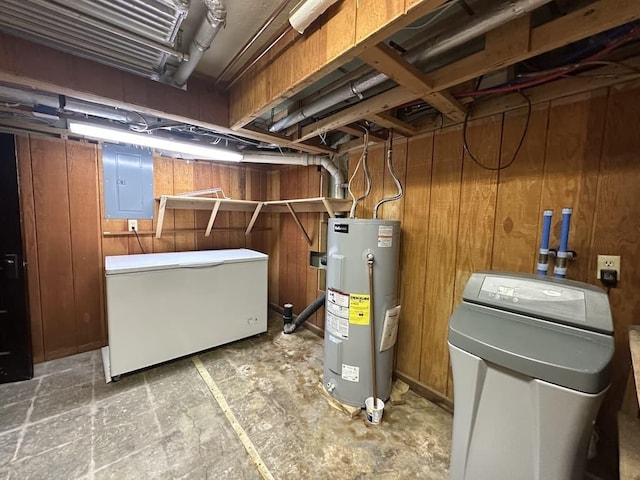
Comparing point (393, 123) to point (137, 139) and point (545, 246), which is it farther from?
point (137, 139)

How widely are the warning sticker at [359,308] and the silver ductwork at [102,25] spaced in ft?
5.50

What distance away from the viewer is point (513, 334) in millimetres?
961

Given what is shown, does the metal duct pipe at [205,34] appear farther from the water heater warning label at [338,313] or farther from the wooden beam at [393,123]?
the water heater warning label at [338,313]

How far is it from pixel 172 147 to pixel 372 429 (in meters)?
2.65

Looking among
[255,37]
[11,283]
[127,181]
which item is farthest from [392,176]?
[11,283]

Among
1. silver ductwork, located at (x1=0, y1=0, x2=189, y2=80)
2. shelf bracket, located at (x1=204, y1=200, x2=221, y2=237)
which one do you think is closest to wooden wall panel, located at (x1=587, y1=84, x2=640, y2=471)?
silver ductwork, located at (x1=0, y1=0, x2=189, y2=80)

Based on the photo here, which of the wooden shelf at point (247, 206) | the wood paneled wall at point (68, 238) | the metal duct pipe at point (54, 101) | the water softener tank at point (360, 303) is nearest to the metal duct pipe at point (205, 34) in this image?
the metal duct pipe at point (54, 101)

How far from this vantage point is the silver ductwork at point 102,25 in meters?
0.93

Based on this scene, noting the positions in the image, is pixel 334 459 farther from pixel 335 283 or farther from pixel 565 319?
pixel 565 319

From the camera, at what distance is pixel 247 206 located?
3.25m

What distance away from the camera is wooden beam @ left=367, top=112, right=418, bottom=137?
167cm

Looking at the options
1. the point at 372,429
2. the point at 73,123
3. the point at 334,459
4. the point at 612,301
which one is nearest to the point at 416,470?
the point at 372,429

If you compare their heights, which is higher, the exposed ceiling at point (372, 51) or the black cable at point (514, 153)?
the exposed ceiling at point (372, 51)

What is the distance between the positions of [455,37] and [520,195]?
38.2 inches
